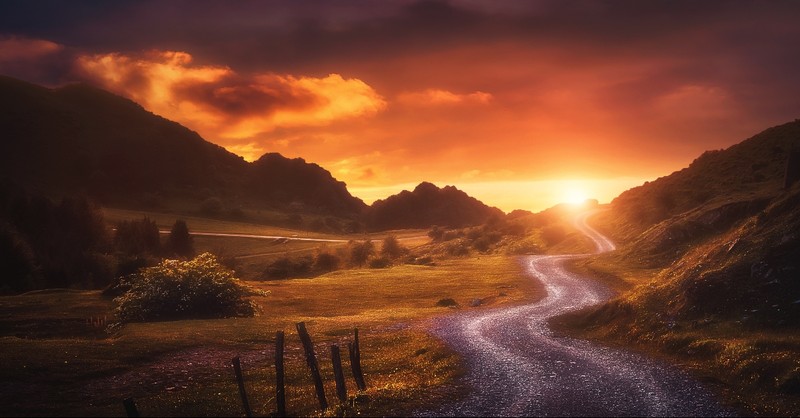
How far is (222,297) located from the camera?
4666cm

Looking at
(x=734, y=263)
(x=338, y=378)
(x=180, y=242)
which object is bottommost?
(x=338, y=378)

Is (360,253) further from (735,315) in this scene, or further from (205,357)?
(735,315)

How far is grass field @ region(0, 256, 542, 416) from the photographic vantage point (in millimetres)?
22188

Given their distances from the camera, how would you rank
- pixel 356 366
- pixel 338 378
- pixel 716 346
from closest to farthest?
pixel 338 378, pixel 356 366, pixel 716 346

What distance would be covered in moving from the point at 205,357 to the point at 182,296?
54.8 ft

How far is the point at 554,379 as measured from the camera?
23438 millimetres

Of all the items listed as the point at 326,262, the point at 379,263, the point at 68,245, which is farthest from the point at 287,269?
the point at 68,245

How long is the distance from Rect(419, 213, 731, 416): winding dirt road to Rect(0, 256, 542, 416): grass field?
1715 millimetres

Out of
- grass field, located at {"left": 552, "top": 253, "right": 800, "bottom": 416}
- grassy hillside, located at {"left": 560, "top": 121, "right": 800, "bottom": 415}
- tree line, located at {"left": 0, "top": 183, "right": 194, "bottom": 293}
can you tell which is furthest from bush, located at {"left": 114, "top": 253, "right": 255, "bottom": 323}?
grassy hillside, located at {"left": 560, "top": 121, "right": 800, "bottom": 415}

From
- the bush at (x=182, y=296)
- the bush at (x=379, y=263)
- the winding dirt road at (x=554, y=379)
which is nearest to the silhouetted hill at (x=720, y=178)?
the bush at (x=379, y=263)

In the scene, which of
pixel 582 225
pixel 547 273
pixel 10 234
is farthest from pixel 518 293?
pixel 582 225

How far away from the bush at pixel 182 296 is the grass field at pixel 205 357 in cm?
264

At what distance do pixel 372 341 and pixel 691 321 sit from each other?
2074 cm

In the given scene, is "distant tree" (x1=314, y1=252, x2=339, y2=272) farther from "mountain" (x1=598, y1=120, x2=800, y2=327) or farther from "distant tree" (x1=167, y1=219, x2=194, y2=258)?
"mountain" (x1=598, y1=120, x2=800, y2=327)
